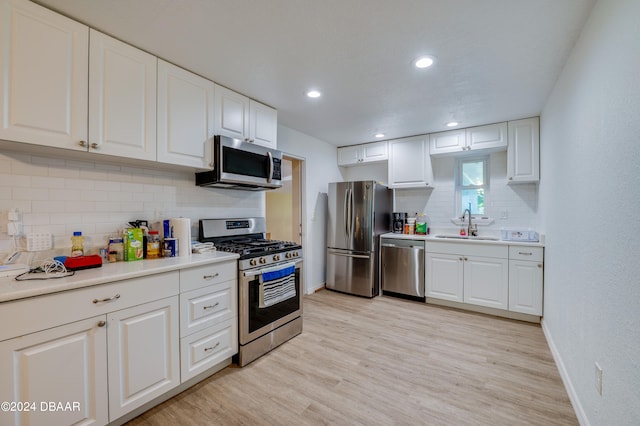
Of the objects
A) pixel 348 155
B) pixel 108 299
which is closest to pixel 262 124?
pixel 108 299

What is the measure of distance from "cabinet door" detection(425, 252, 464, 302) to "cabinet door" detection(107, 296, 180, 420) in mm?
3109

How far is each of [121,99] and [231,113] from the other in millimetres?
897

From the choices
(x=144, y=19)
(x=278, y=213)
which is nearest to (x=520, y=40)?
(x=144, y=19)

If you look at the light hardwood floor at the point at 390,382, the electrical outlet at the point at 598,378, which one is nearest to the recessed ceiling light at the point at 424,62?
the electrical outlet at the point at 598,378

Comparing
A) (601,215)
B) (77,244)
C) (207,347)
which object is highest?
(601,215)

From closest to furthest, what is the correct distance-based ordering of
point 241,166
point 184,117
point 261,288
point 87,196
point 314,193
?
1. point 87,196
2. point 184,117
3. point 261,288
4. point 241,166
5. point 314,193

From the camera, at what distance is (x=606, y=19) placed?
1.36 metres

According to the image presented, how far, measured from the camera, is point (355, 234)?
13.3ft

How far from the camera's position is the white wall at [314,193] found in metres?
3.92

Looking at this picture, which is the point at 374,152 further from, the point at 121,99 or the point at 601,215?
the point at 121,99

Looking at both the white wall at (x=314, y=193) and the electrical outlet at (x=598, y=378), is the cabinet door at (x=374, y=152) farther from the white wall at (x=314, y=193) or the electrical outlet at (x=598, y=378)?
the electrical outlet at (x=598, y=378)

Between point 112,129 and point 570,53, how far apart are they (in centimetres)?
325

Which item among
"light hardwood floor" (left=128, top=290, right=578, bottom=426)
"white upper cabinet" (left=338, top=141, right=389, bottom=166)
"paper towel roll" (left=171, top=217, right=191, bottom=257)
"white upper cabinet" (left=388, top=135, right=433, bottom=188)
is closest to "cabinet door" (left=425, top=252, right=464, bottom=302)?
"light hardwood floor" (left=128, top=290, right=578, bottom=426)

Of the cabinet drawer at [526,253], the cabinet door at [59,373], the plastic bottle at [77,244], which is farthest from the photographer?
the cabinet drawer at [526,253]
